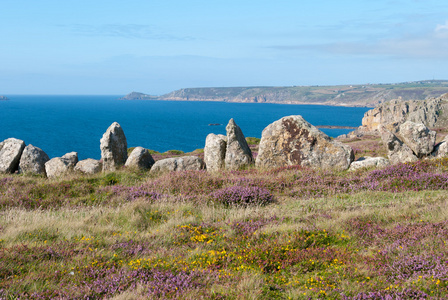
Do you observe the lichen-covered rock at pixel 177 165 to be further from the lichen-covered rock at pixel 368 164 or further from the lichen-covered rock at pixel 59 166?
the lichen-covered rock at pixel 368 164

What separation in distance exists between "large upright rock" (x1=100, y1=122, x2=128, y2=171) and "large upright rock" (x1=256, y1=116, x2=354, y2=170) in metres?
8.35

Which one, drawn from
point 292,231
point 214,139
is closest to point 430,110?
point 214,139

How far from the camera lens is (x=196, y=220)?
1021 centimetres

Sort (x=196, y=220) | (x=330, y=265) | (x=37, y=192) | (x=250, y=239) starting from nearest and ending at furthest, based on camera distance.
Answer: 1. (x=330, y=265)
2. (x=250, y=239)
3. (x=196, y=220)
4. (x=37, y=192)

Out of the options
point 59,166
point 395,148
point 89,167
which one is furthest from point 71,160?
point 395,148

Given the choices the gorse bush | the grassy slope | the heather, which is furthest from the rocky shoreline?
the gorse bush

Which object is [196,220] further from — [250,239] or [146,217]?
[250,239]

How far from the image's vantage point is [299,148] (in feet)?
60.7

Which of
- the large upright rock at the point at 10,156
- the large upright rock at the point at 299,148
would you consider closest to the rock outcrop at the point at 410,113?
the large upright rock at the point at 299,148

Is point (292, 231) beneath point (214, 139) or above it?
beneath

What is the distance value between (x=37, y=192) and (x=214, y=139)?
9.29 m

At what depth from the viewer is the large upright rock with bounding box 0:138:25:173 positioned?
20.7 meters

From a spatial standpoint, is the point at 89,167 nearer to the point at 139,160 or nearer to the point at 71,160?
the point at 71,160

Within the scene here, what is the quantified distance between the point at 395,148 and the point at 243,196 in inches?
437
